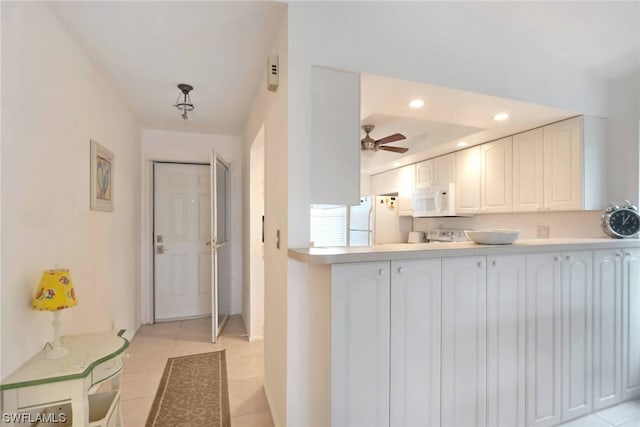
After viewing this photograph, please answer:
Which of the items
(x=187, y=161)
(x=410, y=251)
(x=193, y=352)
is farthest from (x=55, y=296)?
(x=187, y=161)

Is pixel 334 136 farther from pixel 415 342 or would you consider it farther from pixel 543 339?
pixel 543 339

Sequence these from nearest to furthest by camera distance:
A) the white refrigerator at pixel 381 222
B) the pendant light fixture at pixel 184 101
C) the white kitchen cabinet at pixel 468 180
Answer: the pendant light fixture at pixel 184 101
the white kitchen cabinet at pixel 468 180
the white refrigerator at pixel 381 222

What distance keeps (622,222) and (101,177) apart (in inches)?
Answer: 162

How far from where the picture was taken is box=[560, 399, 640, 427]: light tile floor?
6.34 feet

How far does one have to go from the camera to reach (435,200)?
3.89 m

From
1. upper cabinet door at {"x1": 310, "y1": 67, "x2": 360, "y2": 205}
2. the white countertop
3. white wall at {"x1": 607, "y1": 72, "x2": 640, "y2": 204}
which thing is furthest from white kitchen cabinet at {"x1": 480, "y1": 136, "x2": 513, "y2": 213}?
upper cabinet door at {"x1": 310, "y1": 67, "x2": 360, "y2": 205}

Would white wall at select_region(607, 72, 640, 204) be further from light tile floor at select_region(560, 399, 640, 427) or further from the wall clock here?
light tile floor at select_region(560, 399, 640, 427)

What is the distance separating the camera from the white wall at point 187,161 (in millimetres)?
3873

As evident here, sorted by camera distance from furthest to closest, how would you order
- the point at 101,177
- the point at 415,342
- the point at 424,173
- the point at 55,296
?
the point at 424,173 → the point at 101,177 → the point at 415,342 → the point at 55,296

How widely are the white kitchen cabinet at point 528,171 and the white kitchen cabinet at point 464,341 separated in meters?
1.65

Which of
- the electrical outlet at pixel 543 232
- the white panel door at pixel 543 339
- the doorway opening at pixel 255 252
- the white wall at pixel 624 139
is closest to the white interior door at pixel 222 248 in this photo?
the doorway opening at pixel 255 252

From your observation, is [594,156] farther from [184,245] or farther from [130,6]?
[184,245]

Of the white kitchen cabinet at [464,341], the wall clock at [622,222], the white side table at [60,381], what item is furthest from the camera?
the wall clock at [622,222]

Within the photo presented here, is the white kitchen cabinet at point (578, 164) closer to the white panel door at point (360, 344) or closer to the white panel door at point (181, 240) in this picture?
the white panel door at point (360, 344)
